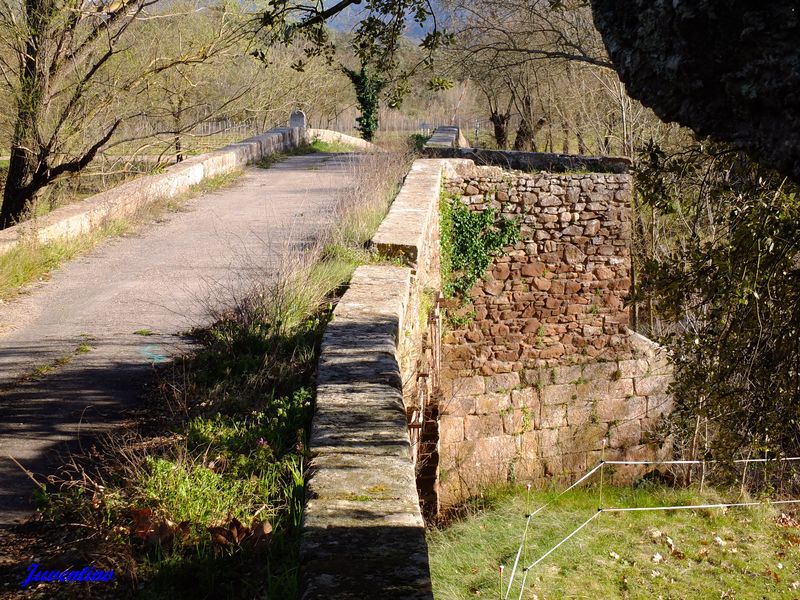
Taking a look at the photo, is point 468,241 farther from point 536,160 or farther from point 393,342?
point 393,342

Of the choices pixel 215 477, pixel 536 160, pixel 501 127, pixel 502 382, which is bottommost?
pixel 502 382

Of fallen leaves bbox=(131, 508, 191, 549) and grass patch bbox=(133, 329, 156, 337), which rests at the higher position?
grass patch bbox=(133, 329, 156, 337)

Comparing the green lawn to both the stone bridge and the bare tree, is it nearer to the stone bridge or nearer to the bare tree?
the stone bridge

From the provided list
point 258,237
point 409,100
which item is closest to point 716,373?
point 258,237

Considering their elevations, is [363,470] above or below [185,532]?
above

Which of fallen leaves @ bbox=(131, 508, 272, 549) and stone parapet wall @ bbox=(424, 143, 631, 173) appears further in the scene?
stone parapet wall @ bbox=(424, 143, 631, 173)

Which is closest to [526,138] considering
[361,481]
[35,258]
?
[35,258]

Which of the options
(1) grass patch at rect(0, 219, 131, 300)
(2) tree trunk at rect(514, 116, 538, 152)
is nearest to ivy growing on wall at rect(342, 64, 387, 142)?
(2) tree trunk at rect(514, 116, 538, 152)

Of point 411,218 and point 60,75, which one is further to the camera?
point 60,75

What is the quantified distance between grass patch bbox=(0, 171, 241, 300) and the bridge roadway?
0.14 meters

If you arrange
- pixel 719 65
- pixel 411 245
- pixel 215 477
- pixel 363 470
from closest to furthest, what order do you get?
pixel 719 65 < pixel 363 470 < pixel 215 477 < pixel 411 245

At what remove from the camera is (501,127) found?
29078mm

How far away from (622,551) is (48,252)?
7.59m

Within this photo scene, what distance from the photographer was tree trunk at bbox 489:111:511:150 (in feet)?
94.2
